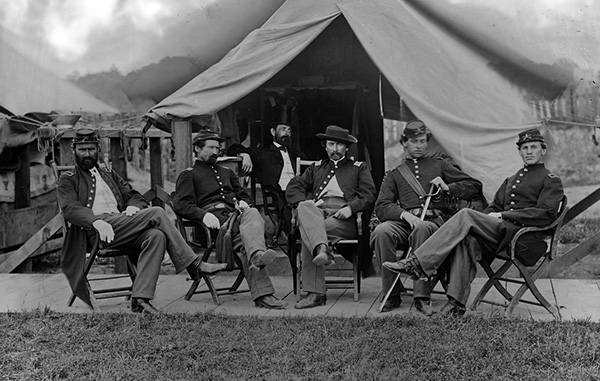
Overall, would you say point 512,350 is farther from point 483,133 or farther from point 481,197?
point 483,133

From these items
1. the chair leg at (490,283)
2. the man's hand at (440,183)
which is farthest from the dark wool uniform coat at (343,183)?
the chair leg at (490,283)

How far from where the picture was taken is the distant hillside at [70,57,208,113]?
6652mm

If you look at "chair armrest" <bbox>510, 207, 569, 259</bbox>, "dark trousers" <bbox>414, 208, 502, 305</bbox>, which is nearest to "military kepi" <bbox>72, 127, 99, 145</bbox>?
"dark trousers" <bbox>414, 208, 502, 305</bbox>

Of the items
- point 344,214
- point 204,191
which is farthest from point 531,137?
point 204,191

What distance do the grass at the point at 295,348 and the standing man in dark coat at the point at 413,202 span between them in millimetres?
502

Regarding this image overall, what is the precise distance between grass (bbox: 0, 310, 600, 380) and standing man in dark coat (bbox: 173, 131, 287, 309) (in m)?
0.46

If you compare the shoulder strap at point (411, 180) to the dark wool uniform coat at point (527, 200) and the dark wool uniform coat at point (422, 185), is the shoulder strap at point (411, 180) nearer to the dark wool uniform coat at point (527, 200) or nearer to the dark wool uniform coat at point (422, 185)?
the dark wool uniform coat at point (422, 185)

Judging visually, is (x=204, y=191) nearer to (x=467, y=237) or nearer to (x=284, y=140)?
(x=284, y=140)

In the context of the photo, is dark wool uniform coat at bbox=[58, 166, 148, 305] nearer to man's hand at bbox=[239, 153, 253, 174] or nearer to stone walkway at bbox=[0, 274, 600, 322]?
stone walkway at bbox=[0, 274, 600, 322]

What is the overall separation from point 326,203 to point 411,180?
672 millimetres

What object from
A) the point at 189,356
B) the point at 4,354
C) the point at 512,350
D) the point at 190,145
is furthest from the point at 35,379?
the point at 190,145

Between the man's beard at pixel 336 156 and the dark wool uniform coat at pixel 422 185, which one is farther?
the man's beard at pixel 336 156

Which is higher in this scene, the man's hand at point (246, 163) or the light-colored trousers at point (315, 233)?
the man's hand at point (246, 163)

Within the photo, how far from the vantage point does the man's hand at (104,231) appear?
16.0 ft
